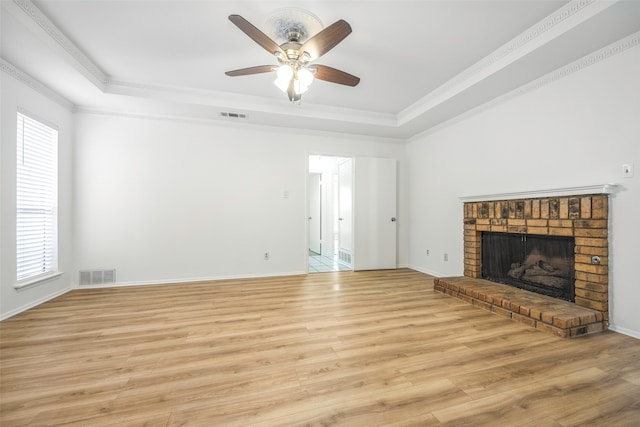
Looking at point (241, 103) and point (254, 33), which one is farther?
point (241, 103)

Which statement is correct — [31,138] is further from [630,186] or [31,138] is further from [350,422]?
[630,186]

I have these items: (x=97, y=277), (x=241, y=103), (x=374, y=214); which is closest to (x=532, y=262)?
(x=374, y=214)

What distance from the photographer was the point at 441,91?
341 centimetres

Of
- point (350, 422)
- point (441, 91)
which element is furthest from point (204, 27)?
point (350, 422)

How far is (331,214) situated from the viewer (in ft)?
22.2

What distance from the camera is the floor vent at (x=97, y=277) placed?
362 centimetres

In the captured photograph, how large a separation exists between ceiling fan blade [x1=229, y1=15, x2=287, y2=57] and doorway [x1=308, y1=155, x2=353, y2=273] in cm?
301

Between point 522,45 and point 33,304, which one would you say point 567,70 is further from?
point 33,304

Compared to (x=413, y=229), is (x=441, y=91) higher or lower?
higher

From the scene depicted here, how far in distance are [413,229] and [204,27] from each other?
4.28 metres

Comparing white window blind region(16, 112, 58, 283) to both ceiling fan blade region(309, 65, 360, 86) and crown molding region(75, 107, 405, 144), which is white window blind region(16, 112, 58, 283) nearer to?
crown molding region(75, 107, 405, 144)

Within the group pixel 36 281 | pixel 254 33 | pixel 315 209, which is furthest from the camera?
pixel 315 209

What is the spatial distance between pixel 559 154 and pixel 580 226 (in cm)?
78

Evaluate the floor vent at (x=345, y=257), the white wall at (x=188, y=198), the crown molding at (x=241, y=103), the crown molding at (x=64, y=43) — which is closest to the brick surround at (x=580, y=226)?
the crown molding at (x=241, y=103)
